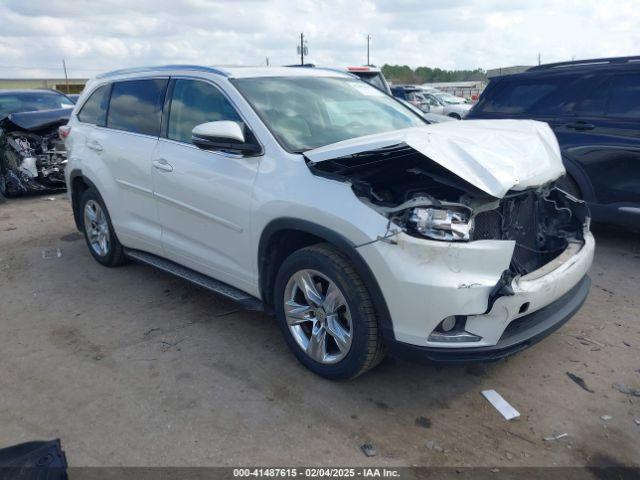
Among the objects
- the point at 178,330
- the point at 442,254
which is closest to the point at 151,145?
the point at 178,330

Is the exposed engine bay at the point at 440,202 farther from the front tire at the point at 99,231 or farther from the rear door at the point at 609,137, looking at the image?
the front tire at the point at 99,231

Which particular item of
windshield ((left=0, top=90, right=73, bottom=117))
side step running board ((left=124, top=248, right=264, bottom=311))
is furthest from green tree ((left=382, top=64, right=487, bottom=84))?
side step running board ((left=124, top=248, right=264, bottom=311))

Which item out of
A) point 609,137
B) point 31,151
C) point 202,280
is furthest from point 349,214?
point 31,151

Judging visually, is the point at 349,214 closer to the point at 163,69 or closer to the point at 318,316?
the point at 318,316

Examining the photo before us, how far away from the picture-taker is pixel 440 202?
9.57 feet

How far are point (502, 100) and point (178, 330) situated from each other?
479 cm

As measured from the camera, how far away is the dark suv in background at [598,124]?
18.2 ft

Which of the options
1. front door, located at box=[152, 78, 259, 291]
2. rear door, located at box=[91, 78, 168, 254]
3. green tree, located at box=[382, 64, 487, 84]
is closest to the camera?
front door, located at box=[152, 78, 259, 291]

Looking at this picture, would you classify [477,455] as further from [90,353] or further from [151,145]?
[151,145]

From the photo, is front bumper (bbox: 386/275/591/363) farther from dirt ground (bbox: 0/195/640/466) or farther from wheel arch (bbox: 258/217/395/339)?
dirt ground (bbox: 0/195/640/466)

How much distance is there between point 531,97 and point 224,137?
442 cm

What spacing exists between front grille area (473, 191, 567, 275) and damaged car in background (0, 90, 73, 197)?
814 cm

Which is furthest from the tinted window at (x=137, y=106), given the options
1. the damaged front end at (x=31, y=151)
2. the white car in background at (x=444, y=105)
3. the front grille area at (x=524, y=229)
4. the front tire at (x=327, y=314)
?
the white car in background at (x=444, y=105)

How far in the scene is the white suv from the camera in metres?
2.87
